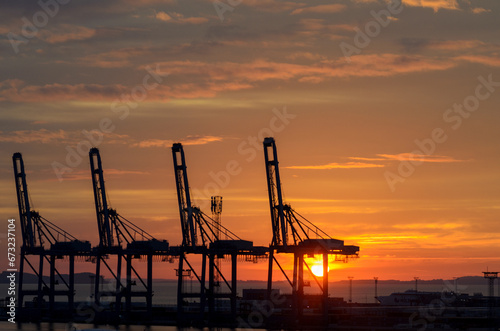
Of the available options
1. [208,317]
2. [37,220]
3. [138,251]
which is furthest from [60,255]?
[208,317]

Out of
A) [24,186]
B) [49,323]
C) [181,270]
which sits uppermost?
[24,186]

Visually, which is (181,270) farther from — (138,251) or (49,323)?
(49,323)

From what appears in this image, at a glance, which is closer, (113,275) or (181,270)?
(181,270)

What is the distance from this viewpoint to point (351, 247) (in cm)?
13150

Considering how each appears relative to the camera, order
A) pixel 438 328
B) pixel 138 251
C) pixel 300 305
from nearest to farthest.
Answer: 1. pixel 438 328
2. pixel 300 305
3. pixel 138 251

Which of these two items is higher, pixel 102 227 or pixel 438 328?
pixel 102 227

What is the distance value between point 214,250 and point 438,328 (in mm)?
37722

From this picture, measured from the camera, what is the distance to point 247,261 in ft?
457

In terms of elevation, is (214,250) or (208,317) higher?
(214,250)

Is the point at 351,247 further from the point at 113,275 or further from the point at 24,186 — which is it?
the point at 24,186

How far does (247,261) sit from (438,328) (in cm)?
3278

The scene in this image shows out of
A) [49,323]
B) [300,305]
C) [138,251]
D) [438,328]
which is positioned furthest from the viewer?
[49,323]

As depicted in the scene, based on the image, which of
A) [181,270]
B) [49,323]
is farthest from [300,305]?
[49,323]

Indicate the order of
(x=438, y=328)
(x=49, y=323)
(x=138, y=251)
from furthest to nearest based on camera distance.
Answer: (x=49, y=323), (x=138, y=251), (x=438, y=328)
